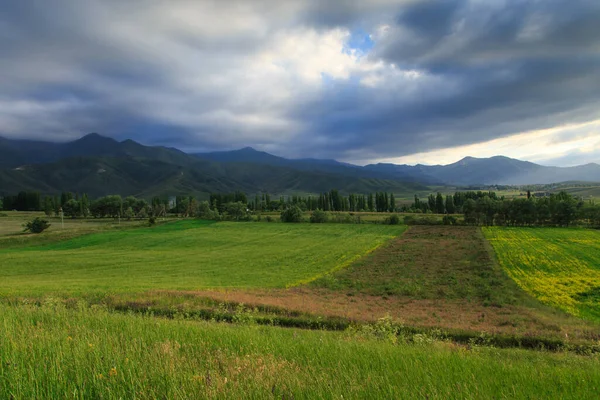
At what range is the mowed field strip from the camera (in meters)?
31.1

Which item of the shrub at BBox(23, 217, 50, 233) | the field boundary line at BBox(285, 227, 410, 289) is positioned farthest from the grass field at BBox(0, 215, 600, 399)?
the shrub at BBox(23, 217, 50, 233)

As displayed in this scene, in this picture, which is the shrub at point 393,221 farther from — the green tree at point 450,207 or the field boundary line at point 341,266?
the green tree at point 450,207

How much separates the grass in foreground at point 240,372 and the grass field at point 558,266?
82.4 feet

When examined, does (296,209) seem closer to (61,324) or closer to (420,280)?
(420,280)

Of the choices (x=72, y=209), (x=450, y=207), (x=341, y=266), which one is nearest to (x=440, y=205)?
(x=450, y=207)

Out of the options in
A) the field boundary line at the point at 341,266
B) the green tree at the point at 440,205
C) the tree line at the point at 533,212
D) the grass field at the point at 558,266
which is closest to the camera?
the grass field at the point at 558,266

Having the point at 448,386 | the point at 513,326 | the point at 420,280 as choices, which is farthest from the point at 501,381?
the point at 420,280

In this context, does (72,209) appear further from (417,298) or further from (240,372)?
(240,372)

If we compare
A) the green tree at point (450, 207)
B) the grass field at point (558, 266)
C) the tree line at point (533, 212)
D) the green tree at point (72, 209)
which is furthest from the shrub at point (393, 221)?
the green tree at point (72, 209)

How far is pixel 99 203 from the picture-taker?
153 m

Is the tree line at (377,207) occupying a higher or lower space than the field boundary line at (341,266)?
higher

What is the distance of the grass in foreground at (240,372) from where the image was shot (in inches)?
156

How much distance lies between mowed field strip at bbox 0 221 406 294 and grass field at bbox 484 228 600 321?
74.4 feet

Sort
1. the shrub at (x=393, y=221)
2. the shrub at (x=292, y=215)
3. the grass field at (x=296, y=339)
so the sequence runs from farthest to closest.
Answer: the shrub at (x=292, y=215) < the shrub at (x=393, y=221) < the grass field at (x=296, y=339)
